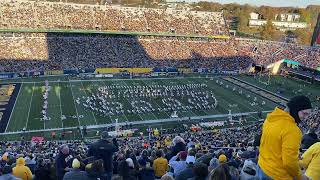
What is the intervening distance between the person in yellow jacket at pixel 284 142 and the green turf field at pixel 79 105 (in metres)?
26.5

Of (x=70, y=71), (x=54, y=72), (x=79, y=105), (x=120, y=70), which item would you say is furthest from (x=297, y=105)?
(x=120, y=70)

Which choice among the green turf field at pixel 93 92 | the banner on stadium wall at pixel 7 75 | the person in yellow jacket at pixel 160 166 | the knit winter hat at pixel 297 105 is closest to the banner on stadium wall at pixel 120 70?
the green turf field at pixel 93 92

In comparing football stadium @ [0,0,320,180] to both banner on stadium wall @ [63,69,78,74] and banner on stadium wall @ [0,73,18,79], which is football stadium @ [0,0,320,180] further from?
banner on stadium wall @ [0,73,18,79]

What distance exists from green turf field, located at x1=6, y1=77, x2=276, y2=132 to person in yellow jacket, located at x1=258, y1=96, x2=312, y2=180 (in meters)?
26.5

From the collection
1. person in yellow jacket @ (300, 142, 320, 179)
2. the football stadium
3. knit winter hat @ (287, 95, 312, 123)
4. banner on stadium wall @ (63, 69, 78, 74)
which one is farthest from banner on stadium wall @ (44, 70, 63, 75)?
knit winter hat @ (287, 95, 312, 123)

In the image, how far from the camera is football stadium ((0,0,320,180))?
7.87 m

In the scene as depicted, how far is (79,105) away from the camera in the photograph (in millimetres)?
35094

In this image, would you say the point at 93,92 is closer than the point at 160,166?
No

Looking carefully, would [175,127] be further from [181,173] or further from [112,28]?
[112,28]

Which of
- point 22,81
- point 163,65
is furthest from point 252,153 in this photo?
point 163,65

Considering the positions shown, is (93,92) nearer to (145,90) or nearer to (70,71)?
(145,90)

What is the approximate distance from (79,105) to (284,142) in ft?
105

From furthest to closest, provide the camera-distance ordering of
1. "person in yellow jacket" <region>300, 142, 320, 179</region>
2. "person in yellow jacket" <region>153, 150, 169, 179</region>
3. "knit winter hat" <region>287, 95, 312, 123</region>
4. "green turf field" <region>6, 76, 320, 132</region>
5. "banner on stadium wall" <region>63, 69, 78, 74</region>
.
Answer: "banner on stadium wall" <region>63, 69, 78, 74</region>
"green turf field" <region>6, 76, 320, 132</region>
"person in yellow jacket" <region>153, 150, 169, 179</region>
"person in yellow jacket" <region>300, 142, 320, 179</region>
"knit winter hat" <region>287, 95, 312, 123</region>

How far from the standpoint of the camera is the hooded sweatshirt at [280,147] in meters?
4.29
